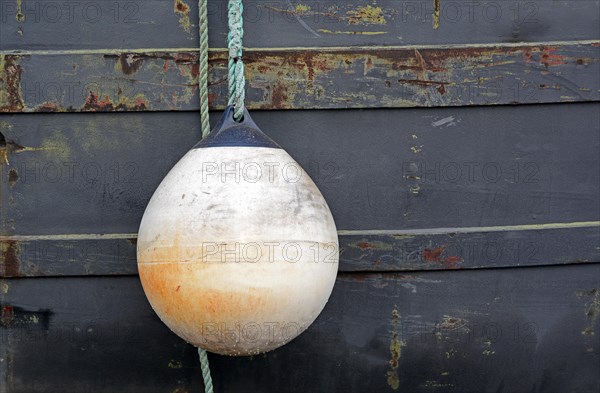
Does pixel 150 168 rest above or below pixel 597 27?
below

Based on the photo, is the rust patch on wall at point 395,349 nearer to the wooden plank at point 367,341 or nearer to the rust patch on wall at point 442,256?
the wooden plank at point 367,341

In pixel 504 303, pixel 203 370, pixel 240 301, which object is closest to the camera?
pixel 240 301

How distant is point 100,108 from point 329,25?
29.7 inches

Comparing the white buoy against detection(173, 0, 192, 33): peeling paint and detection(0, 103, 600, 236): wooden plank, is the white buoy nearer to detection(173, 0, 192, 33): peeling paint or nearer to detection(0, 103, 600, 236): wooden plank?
detection(0, 103, 600, 236): wooden plank

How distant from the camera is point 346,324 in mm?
2656

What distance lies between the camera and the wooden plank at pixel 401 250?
259cm

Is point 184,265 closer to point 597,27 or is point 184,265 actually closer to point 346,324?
point 346,324

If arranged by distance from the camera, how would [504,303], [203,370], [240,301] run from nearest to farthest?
[240,301], [203,370], [504,303]

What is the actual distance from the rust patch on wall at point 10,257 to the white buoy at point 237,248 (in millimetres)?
496

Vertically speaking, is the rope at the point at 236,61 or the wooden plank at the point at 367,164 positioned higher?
the rope at the point at 236,61

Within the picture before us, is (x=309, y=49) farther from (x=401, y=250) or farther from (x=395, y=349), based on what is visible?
(x=395, y=349)

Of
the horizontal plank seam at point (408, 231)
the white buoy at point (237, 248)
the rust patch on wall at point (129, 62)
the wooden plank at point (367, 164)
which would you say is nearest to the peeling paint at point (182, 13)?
the rust patch on wall at point (129, 62)

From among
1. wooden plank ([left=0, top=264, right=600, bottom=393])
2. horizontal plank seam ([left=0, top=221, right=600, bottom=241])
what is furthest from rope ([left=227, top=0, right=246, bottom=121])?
wooden plank ([left=0, top=264, right=600, bottom=393])

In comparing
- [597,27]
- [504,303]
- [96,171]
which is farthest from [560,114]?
[96,171]
